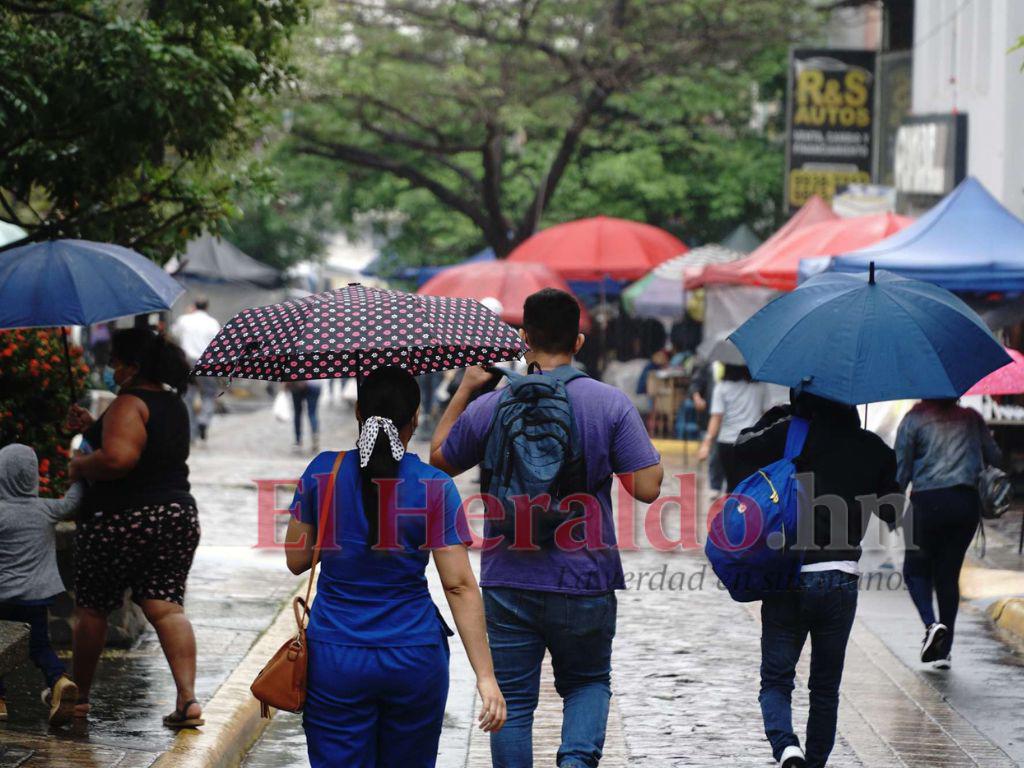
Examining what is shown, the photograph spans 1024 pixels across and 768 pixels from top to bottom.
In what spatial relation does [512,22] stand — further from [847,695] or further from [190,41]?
[847,695]

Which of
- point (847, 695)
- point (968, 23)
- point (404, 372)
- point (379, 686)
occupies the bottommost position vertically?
point (847, 695)

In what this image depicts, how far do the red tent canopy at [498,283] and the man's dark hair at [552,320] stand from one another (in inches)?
532

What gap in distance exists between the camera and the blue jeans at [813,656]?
569 cm

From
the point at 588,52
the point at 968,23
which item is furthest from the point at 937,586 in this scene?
the point at 588,52

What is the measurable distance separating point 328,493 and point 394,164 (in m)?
22.9

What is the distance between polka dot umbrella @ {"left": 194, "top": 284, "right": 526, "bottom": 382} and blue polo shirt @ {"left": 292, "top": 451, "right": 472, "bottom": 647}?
1.19 feet

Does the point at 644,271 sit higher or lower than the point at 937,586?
higher

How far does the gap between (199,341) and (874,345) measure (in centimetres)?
1548

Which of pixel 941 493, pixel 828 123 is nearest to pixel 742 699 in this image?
pixel 941 493

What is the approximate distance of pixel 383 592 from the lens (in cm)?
437

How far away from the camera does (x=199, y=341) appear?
20219 mm

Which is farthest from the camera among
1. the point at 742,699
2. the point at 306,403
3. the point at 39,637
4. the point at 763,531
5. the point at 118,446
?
the point at 306,403

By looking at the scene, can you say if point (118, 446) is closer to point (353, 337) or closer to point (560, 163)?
point (353, 337)

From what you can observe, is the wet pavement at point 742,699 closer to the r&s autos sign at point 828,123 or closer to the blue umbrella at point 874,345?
the blue umbrella at point 874,345
